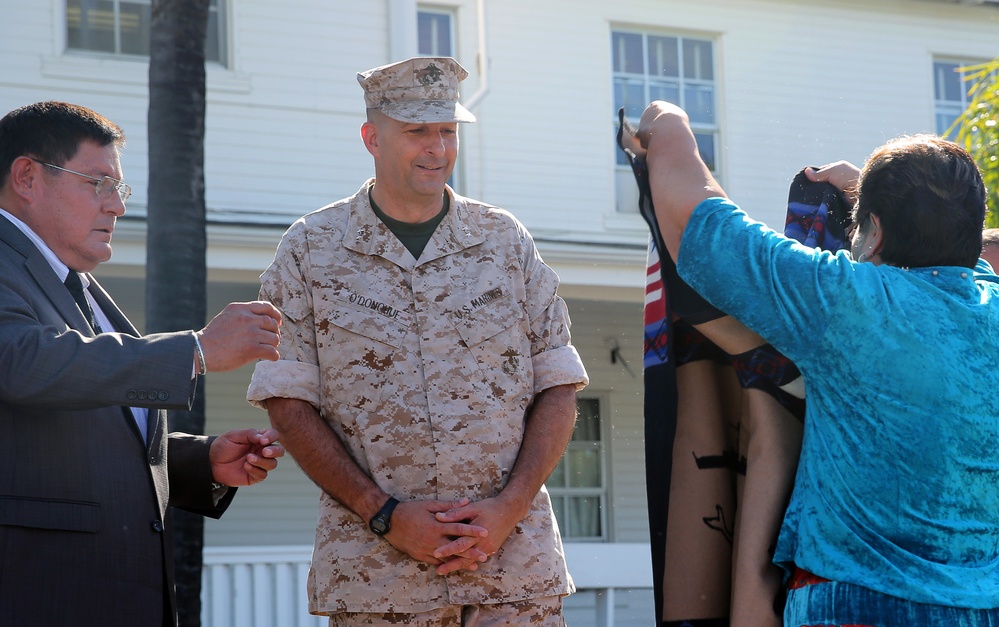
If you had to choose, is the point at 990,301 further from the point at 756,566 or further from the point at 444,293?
the point at 444,293

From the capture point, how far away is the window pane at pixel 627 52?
13.5m

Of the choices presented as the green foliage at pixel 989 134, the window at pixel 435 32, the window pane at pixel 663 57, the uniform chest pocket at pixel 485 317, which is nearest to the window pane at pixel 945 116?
the window pane at pixel 663 57

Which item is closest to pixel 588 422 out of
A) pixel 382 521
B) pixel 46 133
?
pixel 382 521

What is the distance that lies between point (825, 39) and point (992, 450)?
40.8ft

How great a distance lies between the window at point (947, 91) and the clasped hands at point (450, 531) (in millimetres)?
12997

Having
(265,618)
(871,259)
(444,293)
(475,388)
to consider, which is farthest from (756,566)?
(265,618)

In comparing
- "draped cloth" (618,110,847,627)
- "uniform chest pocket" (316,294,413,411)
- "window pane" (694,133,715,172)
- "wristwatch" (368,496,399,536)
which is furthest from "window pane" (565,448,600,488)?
"draped cloth" (618,110,847,627)

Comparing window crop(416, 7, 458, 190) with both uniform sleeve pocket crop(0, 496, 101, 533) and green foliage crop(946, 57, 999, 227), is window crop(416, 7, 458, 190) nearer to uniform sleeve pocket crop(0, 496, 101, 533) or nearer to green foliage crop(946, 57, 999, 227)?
green foliage crop(946, 57, 999, 227)

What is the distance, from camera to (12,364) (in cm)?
276

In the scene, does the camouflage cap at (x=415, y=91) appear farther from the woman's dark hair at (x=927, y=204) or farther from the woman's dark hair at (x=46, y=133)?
the woman's dark hair at (x=927, y=204)

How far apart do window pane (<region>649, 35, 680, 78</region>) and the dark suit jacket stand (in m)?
11.2

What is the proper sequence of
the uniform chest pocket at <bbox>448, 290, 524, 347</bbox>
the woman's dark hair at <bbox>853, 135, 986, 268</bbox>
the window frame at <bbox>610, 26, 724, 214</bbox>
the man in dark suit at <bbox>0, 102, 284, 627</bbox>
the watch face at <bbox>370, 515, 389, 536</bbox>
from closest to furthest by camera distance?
1. the woman's dark hair at <bbox>853, 135, 986, 268</bbox>
2. the man in dark suit at <bbox>0, 102, 284, 627</bbox>
3. the watch face at <bbox>370, 515, 389, 536</bbox>
4. the uniform chest pocket at <bbox>448, 290, 524, 347</bbox>
5. the window frame at <bbox>610, 26, 724, 214</bbox>

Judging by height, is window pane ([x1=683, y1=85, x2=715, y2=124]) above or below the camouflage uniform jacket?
above

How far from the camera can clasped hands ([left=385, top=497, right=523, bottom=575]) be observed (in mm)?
3242
